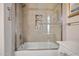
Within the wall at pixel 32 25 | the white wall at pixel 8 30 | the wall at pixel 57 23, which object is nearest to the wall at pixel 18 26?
the wall at pixel 32 25

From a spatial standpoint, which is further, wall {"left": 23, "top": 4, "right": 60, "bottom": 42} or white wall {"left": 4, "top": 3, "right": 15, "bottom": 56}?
wall {"left": 23, "top": 4, "right": 60, "bottom": 42}

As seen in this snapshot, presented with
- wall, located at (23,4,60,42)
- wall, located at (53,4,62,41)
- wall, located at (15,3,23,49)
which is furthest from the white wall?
wall, located at (53,4,62,41)

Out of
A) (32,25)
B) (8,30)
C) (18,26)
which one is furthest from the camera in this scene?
(32,25)

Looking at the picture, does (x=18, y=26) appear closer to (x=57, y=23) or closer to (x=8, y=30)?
(x=8, y=30)

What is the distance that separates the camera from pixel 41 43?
3.36 metres

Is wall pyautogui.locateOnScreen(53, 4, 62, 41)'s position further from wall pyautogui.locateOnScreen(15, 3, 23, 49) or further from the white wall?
the white wall

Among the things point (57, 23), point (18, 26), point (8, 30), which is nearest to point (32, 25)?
point (18, 26)

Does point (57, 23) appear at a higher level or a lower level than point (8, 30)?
higher

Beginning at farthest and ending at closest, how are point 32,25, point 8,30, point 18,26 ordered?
point 32,25, point 18,26, point 8,30

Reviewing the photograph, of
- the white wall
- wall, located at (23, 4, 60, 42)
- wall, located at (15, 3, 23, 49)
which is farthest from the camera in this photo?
wall, located at (23, 4, 60, 42)

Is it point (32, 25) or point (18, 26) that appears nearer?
point (18, 26)

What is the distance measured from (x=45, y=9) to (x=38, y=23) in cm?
38

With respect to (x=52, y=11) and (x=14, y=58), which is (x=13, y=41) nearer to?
(x=52, y=11)

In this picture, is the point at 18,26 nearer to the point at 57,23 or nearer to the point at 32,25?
the point at 32,25
